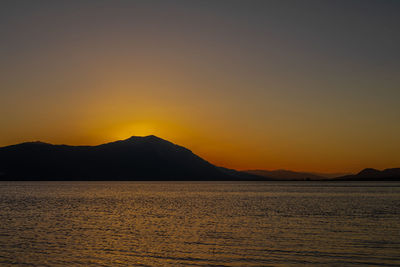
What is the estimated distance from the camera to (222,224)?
53.8 m

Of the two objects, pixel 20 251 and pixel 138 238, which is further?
pixel 138 238

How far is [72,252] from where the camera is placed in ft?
113

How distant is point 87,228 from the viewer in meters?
49.8

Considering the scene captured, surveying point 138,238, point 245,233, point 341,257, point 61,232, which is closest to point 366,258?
point 341,257

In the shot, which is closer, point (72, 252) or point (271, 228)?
point (72, 252)

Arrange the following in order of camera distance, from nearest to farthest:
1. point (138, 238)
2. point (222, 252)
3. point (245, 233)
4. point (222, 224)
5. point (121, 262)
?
1. point (121, 262)
2. point (222, 252)
3. point (138, 238)
4. point (245, 233)
5. point (222, 224)

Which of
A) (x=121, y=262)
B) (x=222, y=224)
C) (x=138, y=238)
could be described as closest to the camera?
(x=121, y=262)

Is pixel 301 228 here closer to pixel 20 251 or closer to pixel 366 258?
pixel 366 258

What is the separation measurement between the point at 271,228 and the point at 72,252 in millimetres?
24465

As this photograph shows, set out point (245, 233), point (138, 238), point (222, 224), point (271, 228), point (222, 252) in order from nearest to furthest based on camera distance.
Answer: point (222, 252) → point (138, 238) → point (245, 233) → point (271, 228) → point (222, 224)

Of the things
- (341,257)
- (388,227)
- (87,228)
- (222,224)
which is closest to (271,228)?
(222,224)

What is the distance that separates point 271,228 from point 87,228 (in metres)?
22.4

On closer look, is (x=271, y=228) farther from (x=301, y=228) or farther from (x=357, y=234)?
(x=357, y=234)

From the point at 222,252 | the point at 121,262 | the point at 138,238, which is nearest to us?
the point at 121,262
